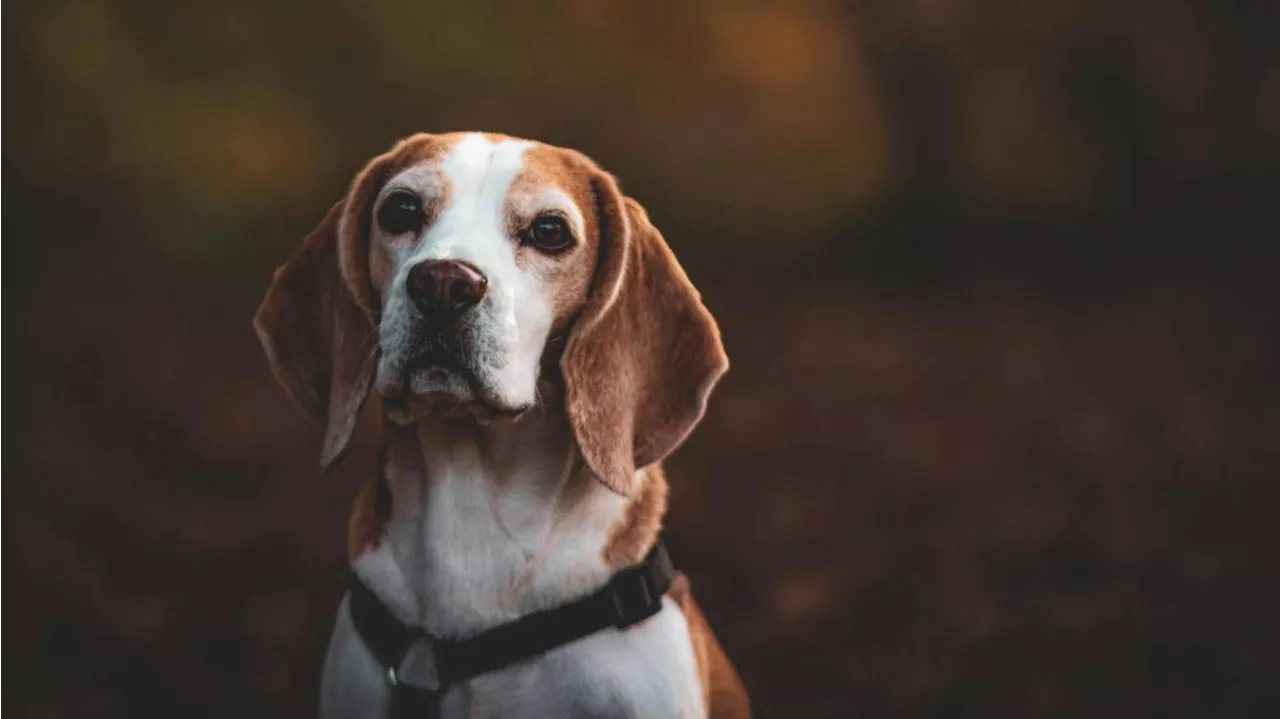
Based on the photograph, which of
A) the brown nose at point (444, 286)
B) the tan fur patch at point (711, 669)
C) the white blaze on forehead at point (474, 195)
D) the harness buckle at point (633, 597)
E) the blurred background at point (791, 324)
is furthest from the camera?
the blurred background at point (791, 324)

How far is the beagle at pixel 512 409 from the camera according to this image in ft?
8.56

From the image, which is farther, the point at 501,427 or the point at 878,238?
the point at 878,238

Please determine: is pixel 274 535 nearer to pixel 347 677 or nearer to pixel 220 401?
pixel 220 401

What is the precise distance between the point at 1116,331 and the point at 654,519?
164cm

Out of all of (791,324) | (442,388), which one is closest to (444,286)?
(442,388)

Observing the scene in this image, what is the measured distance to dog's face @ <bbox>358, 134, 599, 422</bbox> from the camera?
2.46 m

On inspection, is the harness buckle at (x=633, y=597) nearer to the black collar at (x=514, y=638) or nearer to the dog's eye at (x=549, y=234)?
the black collar at (x=514, y=638)

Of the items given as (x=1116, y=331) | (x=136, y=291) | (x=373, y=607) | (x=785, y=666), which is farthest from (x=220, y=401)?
(x=1116, y=331)

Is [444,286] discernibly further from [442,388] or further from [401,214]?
[401,214]

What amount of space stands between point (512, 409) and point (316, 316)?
575 mm

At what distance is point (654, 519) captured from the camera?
279 centimetres

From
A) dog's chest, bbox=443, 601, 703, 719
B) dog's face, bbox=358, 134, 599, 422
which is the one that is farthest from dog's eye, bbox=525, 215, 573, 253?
dog's chest, bbox=443, 601, 703, 719

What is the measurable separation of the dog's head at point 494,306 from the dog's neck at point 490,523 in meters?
0.10

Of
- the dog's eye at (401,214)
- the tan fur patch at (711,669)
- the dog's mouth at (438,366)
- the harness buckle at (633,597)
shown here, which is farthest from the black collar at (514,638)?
the dog's eye at (401,214)
